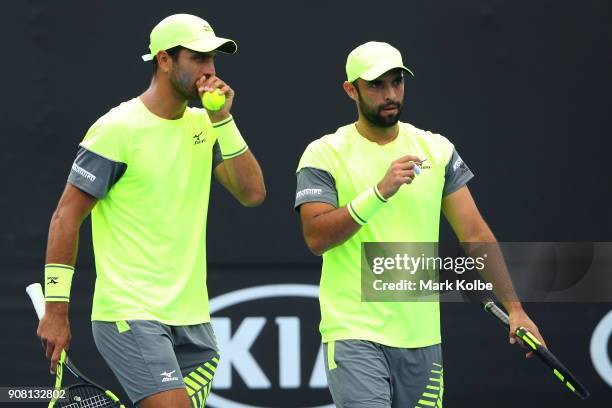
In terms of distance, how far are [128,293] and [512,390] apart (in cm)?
257

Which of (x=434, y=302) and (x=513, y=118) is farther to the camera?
(x=513, y=118)

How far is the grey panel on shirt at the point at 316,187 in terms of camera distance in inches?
201

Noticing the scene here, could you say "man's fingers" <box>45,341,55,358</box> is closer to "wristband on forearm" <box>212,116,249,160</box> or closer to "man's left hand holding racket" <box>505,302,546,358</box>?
"wristband on forearm" <box>212,116,249,160</box>

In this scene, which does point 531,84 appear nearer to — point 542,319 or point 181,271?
point 542,319

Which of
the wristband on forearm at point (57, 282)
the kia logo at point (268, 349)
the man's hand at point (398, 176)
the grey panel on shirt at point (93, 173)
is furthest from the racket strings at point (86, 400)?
the kia logo at point (268, 349)

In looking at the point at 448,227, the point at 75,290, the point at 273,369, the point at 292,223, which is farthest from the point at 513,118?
the point at 75,290

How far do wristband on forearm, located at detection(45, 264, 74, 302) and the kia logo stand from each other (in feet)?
5.91

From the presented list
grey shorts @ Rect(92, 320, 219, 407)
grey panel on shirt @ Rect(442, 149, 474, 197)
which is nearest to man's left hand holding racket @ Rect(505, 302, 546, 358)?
grey panel on shirt @ Rect(442, 149, 474, 197)

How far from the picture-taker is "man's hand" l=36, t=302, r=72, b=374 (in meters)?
4.89

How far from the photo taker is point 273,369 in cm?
673

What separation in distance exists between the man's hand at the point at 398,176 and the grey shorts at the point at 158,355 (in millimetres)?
860

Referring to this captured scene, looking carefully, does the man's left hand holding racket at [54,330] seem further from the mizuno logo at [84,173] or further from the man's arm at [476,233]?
the man's arm at [476,233]

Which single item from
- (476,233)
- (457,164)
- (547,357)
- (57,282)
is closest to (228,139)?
(57,282)
